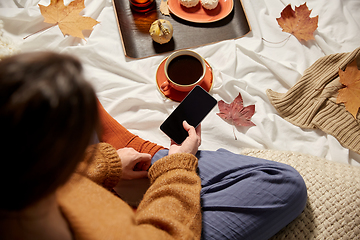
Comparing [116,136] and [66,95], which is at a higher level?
[66,95]

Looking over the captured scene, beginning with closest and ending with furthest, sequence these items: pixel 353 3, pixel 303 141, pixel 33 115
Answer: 1. pixel 33 115
2. pixel 303 141
3. pixel 353 3

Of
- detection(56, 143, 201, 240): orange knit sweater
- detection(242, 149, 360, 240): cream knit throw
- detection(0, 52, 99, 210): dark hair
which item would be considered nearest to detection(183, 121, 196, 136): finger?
detection(56, 143, 201, 240): orange knit sweater

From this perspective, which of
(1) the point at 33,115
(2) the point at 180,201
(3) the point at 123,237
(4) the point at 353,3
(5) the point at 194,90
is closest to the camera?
(1) the point at 33,115

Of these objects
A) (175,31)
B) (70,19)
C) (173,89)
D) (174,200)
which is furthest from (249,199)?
(70,19)

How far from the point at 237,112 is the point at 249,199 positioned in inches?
12.8

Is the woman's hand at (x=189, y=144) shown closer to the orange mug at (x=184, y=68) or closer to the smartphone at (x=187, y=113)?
the smartphone at (x=187, y=113)

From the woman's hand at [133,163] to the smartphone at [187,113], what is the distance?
9cm

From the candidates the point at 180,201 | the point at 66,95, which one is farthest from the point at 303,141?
the point at 66,95

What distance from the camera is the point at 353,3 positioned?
895 mm

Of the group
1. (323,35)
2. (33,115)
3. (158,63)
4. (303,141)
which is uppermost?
(33,115)

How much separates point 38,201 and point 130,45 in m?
0.68

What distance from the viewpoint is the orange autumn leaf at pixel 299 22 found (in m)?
0.85

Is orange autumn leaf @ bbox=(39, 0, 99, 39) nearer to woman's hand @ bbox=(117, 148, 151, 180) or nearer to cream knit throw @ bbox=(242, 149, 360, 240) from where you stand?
woman's hand @ bbox=(117, 148, 151, 180)

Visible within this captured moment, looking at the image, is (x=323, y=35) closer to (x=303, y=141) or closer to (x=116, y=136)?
(x=303, y=141)
